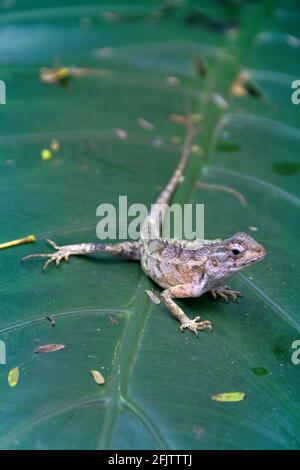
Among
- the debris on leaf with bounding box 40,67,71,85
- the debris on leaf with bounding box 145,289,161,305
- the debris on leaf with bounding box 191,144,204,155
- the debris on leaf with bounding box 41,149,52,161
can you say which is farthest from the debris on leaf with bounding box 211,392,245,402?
the debris on leaf with bounding box 40,67,71,85

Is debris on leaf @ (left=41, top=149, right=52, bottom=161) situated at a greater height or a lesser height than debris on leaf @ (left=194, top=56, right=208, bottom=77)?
lesser

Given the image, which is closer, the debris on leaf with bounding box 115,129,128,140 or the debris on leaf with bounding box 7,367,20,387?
the debris on leaf with bounding box 7,367,20,387

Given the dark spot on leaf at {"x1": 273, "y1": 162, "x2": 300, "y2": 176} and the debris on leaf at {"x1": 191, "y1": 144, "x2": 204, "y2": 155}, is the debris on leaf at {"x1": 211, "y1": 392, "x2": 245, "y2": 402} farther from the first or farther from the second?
the debris on leaf at {"x1": 191, "y1": 144, "x2": 204, "y2": 155}

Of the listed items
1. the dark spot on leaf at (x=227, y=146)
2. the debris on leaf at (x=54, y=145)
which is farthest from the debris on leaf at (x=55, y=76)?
the dark spot on leaf at (x=227, y=146)

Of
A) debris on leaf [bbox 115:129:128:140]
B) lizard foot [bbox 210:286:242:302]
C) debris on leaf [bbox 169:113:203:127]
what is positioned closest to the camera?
lizard foot [bbox 210:286:242:302]
